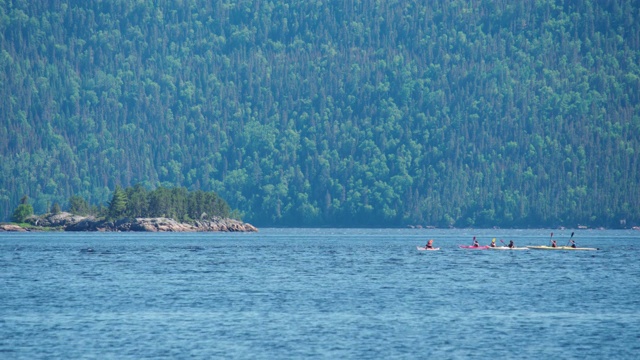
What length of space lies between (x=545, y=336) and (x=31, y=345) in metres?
29.6

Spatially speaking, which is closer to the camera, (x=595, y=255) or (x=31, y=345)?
(x=31, y=345)

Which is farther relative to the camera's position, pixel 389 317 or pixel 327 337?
pixel 389 317

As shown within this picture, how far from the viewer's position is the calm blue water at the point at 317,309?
65.4 meters

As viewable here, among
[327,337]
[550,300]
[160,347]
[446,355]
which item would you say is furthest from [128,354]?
[550,300]

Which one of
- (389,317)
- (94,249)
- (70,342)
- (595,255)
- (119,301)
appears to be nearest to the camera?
(70,342)

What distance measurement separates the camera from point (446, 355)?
6312 centimetres

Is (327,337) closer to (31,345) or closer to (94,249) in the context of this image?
(31,345)

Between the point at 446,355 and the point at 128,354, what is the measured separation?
667 inches

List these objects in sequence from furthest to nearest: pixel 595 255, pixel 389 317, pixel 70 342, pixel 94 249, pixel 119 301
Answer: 1. pixel 94 249
2. pixel 595 255
3. pixel 119 301
4. pixel 389 317
5. pixel 70 342

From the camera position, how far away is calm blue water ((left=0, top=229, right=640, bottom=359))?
6544 cm

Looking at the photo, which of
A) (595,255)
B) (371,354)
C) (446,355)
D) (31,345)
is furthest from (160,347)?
(595,255)

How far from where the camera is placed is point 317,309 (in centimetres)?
8350

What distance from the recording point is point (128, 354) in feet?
206

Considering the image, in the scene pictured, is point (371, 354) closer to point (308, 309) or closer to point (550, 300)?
point (308, 309)
